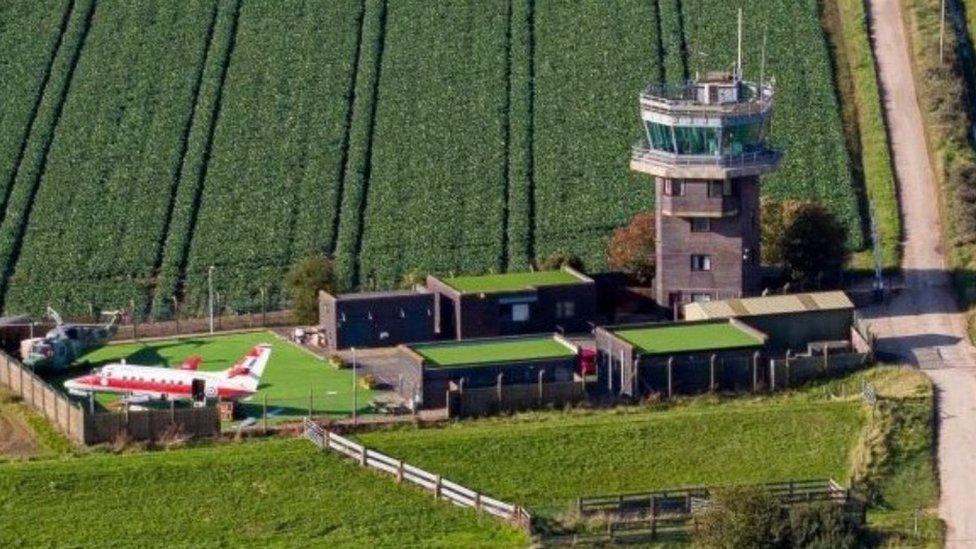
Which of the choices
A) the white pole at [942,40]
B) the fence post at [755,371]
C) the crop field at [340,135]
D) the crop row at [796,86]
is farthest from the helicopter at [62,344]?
the white pole at [942,40]

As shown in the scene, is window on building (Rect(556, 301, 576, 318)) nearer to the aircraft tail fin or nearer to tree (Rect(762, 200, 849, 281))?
tree (Rect(762, 200, 849, 281))

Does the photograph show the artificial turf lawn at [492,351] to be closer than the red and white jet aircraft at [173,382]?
No

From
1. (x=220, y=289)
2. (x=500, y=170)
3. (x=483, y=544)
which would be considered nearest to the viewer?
(x=483, y=544)

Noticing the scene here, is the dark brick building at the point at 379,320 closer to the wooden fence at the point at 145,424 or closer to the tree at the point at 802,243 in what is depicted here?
the wooden fence at the point at 145,424

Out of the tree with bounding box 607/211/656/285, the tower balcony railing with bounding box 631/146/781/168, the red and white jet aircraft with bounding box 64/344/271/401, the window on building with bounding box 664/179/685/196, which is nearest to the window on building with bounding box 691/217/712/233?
the window on building with bounding box 664/179/685/196

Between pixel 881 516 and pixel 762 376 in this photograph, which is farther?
pixel 762 376

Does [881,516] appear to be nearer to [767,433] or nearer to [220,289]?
[767,433]

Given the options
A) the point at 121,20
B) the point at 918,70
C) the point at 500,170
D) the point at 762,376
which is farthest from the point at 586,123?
the point at 762,376
